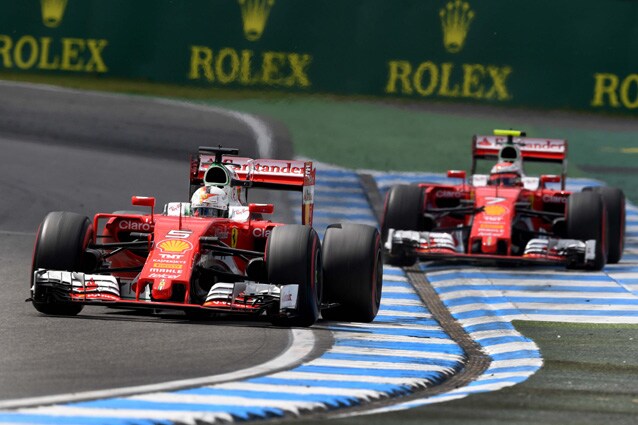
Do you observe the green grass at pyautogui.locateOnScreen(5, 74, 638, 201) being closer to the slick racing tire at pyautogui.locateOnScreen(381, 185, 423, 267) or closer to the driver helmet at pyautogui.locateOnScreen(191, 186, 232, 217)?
the slick racing tire at pyautogui.locateOnScreen(381, 185, 423, 267)

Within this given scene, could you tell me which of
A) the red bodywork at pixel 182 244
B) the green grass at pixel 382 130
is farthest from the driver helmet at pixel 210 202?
the green grass at pixel 382 130

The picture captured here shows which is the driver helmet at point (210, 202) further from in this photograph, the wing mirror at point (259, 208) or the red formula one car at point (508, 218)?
the red formula one car at point (508, 218)

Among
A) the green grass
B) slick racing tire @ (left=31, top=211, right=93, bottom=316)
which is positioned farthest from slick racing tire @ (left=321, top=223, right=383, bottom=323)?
the green grass

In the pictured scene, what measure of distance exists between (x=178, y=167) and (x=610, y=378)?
15.6 meters

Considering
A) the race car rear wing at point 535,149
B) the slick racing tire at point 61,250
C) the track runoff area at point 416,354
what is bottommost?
the track runoff area at point 416,354

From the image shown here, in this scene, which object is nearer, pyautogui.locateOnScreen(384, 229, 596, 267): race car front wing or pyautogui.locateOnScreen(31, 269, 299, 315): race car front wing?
pyautogui.locateOnScreen(31, 269, 299, 315): race car front wing

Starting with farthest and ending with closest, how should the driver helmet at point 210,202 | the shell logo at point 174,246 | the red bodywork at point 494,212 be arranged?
the red bodywork at point 494,212, the driver helmet at point 210,202, the shell logo at point 174,246

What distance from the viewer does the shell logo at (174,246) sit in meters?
13.7

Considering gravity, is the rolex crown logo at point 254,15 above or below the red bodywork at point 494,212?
above

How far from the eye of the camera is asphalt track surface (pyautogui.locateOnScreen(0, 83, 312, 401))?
455 inches

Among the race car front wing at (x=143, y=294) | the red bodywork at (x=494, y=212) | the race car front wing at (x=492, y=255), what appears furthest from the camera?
the red bodywork at (x=494, y=212)

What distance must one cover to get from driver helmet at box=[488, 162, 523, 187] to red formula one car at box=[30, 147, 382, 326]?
21.7 feet

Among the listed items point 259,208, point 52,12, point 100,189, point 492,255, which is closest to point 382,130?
point 100,189

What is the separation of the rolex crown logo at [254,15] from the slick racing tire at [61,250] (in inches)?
543
